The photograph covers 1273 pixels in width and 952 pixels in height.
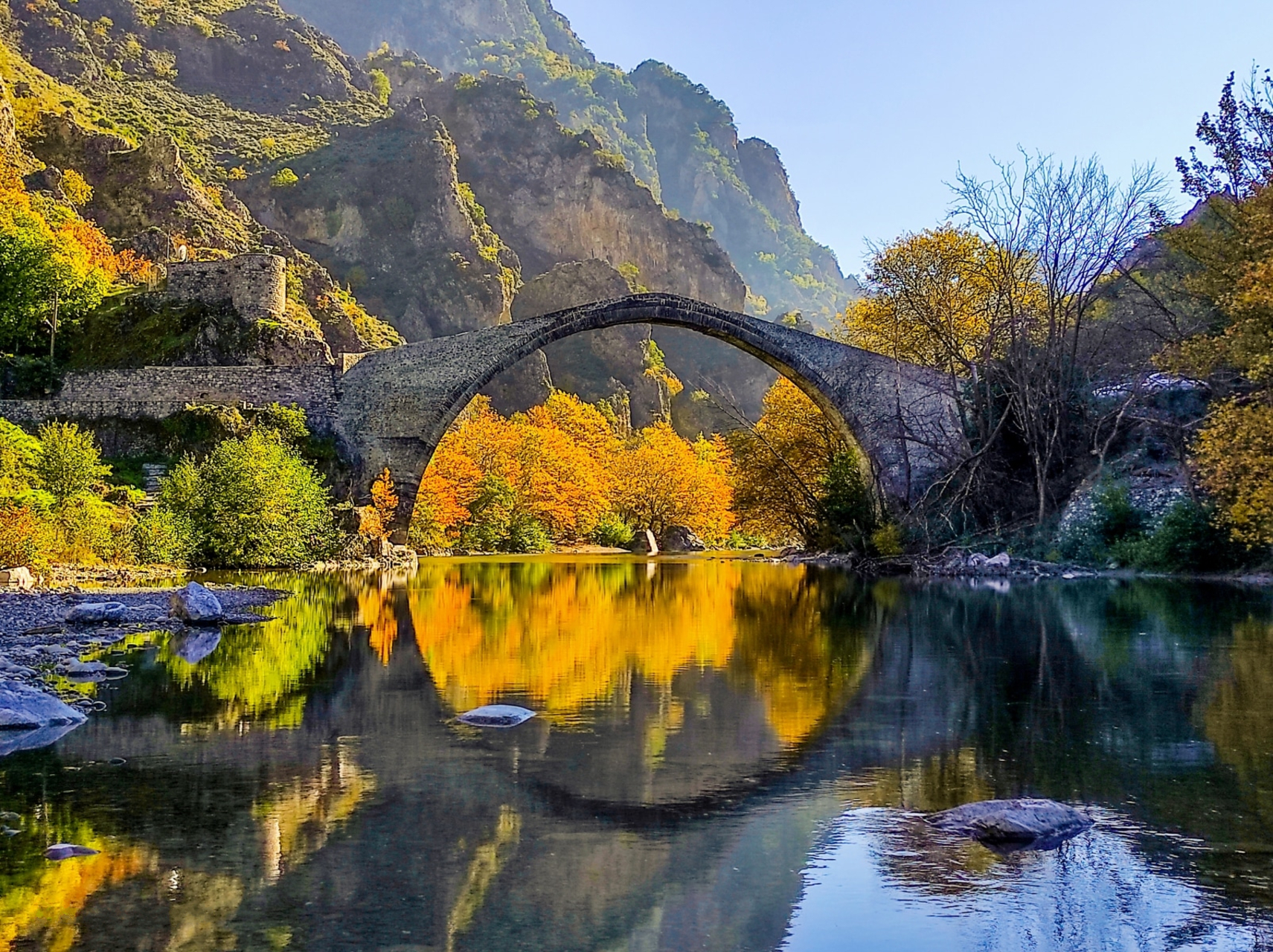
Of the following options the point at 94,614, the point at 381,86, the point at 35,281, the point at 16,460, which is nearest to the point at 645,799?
the point at 94,614

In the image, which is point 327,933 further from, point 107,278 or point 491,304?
point 491,304

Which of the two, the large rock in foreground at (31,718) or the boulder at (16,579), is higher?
the boulder at (16,579)

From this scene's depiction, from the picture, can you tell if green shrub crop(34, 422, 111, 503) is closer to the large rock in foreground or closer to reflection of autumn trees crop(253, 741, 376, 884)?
the large rock in foreground

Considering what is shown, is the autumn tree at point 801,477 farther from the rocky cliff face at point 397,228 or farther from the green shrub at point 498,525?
the rocky cliff face at point 397,228

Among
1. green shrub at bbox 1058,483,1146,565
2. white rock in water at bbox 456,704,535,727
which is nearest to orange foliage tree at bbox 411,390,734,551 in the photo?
green shrub at bbox 1058,483,1146,565

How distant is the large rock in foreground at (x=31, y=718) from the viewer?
654 centimetres

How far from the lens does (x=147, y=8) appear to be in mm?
91062

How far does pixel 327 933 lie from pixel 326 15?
581ft

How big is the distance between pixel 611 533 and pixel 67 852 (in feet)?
150

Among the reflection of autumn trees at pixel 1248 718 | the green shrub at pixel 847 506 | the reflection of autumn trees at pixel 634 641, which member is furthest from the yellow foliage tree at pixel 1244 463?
the green shrub at pixel 847 506

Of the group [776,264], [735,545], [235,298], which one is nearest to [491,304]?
[735,545]

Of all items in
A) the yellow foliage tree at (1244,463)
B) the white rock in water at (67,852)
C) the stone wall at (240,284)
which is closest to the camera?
the white rock in water at (67,852)

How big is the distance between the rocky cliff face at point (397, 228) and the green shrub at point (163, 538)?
187 feet

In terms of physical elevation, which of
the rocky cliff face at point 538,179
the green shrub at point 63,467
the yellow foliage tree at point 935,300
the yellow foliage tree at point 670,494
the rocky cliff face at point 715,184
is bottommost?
the green shrub at point 63,467
